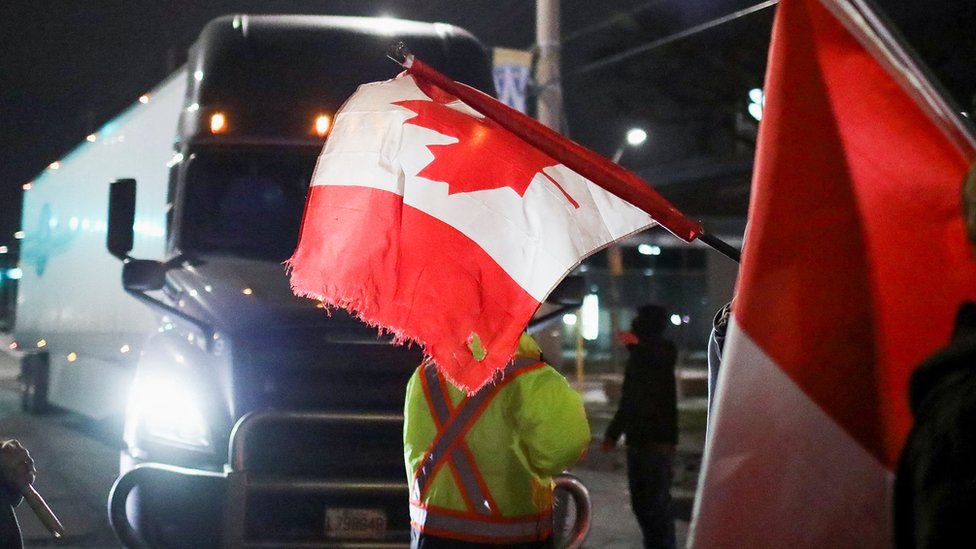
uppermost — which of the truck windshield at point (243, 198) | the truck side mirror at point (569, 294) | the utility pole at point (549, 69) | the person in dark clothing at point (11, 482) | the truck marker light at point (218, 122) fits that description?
the utility pole at point (549, 69)

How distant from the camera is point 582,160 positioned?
336 cm

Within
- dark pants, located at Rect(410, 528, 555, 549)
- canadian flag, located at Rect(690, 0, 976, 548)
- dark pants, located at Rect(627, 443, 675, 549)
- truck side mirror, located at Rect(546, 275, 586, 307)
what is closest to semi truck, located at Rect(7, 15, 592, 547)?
truck side mirror, located at Rect(546, 275, 586, 307)

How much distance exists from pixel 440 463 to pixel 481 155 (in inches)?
54.3

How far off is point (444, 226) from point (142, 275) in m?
3.72

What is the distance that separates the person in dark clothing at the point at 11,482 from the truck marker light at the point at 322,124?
405 centimetres

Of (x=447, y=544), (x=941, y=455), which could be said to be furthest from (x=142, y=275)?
(x=941, y=455)

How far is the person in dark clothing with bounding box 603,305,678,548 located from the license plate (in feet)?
7.77

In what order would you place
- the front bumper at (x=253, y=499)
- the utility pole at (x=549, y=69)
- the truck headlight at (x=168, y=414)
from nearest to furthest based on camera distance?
the front bumper at (x=253, y=499) < the truck headlight at (x=168, y=414) < the utility pole at (x=549, y=69)

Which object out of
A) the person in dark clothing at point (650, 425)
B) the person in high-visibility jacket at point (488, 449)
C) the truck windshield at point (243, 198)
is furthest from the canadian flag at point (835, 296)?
the person in dark clothing at point (650, 425)

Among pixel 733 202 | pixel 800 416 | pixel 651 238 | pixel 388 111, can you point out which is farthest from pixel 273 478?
pixel 733 202

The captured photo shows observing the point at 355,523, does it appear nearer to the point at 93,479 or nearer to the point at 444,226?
the point at 444,226

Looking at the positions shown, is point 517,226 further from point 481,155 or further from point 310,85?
point 310,85

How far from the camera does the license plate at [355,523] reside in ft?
21.2

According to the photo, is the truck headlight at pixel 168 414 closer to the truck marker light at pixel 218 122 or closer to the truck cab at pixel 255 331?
the truck cab at pixel 255 331
